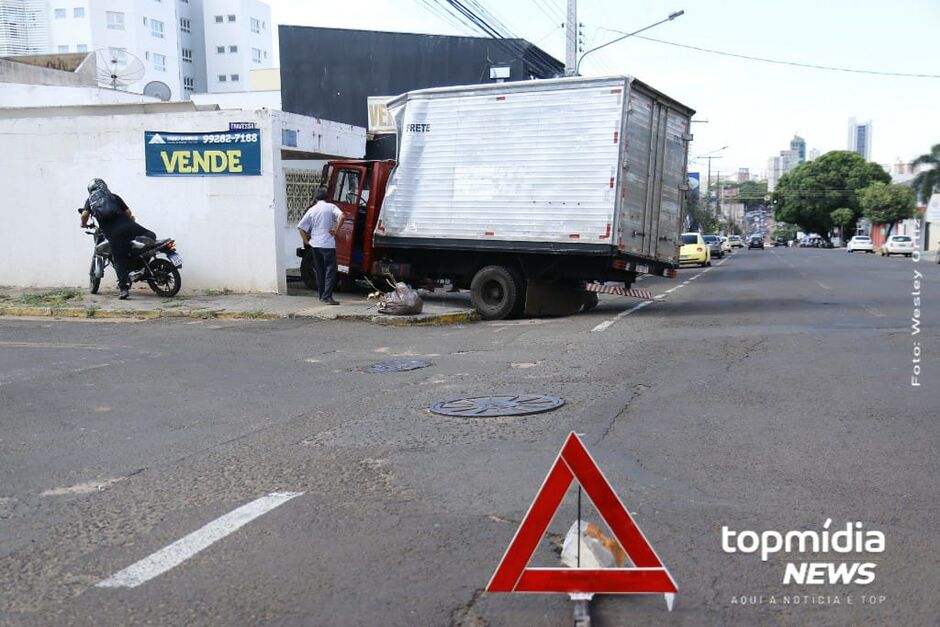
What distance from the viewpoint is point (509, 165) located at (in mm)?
13445

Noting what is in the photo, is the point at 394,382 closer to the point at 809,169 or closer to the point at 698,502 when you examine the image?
the point at 698,502

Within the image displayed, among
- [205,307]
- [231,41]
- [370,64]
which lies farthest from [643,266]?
[231,41]

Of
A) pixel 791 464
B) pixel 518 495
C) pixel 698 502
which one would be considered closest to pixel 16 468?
pixel 518 495

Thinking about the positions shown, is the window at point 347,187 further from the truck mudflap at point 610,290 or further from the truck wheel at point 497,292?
the truck mudflap at point 610,290

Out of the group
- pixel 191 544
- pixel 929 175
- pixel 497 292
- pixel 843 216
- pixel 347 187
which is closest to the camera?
pixel 191 544

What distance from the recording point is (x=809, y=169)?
9512 centimetres

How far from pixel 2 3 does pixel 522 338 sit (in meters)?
70.6

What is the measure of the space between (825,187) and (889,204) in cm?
1719

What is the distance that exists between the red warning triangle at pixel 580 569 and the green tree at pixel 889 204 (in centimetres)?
8083

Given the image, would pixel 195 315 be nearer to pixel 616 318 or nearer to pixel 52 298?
pixel 52 298

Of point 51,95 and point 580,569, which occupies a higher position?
point 51,95

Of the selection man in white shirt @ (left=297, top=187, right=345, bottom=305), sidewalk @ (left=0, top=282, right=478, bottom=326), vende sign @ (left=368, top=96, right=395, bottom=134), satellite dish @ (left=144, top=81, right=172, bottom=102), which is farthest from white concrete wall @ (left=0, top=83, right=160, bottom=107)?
man in white shirt @ (left=297, top=187, right=345, bottom=305)

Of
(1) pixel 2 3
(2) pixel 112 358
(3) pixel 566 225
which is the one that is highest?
(1) pixel 2 3

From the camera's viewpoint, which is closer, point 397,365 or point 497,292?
point 397,365
